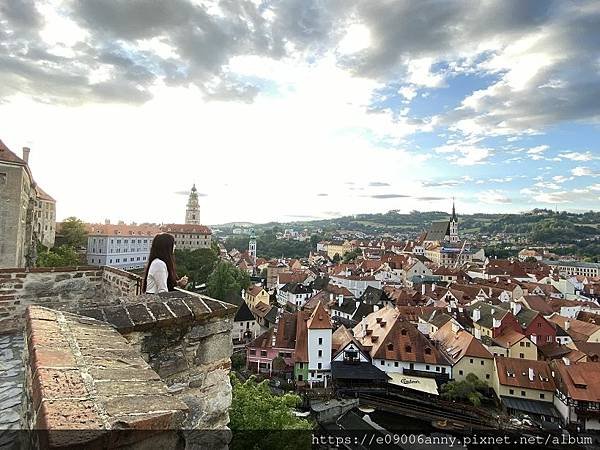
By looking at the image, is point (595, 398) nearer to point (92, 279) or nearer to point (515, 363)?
point (515, 363)

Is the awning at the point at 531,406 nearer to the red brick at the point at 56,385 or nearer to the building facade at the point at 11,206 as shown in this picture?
the red brick at the point at 56,385

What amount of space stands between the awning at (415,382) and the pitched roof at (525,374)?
15.6ft

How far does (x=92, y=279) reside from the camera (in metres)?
7.45

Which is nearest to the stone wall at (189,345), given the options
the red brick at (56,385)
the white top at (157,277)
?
the white top at (157,277)

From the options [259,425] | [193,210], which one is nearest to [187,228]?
[193,210]

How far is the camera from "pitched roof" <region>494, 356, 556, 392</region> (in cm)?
2656

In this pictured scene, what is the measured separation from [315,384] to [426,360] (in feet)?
29.5

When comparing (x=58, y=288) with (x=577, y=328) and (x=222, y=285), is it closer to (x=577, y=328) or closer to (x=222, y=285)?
(x=222, y=285)

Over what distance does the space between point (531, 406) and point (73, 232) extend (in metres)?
51.3

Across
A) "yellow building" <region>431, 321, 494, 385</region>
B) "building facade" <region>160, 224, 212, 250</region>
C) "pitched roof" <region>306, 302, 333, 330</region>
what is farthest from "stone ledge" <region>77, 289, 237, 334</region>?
"building facade" <region>160, 224, 212, 250</region>

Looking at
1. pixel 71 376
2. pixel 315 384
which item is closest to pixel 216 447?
pixel 71 376

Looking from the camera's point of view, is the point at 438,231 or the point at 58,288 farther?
the point at 438,231

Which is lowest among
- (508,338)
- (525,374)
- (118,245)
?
(525,374)

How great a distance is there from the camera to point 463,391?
26703mm
